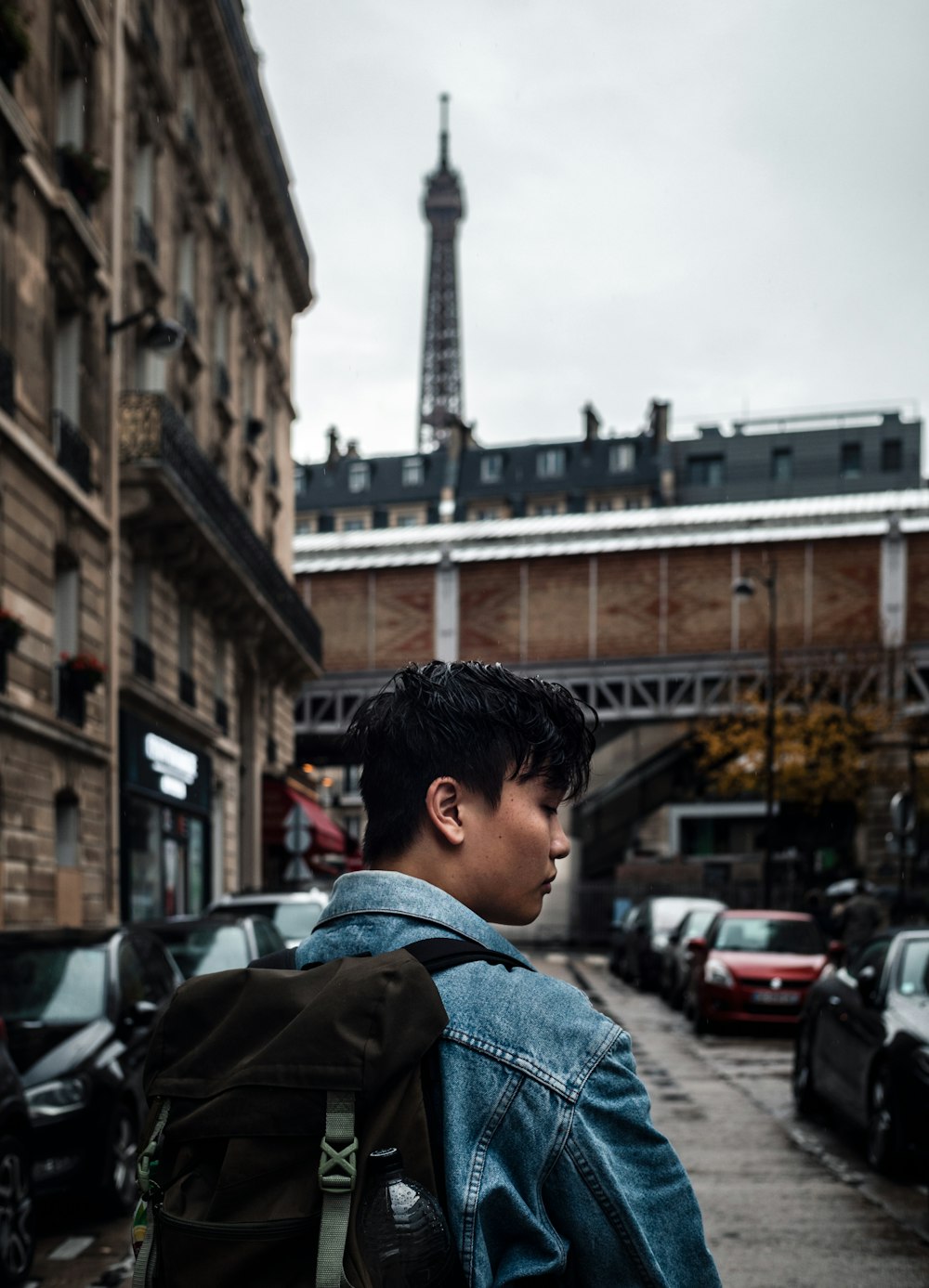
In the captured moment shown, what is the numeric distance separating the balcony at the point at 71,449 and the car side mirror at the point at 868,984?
11924mm

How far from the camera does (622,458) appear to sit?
8894 cm

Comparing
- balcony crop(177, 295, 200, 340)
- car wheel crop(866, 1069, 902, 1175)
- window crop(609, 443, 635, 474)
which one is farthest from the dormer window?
car wheel crop(866, 1069, 902, 1175)

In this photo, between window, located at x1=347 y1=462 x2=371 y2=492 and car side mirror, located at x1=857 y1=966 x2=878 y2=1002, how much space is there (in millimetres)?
86526

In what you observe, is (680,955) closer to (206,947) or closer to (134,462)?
(134,462)

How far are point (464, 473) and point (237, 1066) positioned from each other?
90.7 meters

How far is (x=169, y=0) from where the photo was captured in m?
26.0

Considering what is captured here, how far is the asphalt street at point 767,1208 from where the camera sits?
22.9 ft

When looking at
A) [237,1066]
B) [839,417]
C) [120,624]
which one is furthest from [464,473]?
[237,1066]

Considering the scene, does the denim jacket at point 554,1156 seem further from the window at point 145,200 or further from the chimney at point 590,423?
the chimney at point 590,423

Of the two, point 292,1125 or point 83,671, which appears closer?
point 292,1125

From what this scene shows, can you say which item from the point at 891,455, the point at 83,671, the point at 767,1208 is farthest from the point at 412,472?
the point at 767,1208

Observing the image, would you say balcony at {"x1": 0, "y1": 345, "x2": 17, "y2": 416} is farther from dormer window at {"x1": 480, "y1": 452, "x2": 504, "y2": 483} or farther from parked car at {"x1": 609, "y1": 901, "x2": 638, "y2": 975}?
dormer window at {"x1": 480, "y1": 452, "x2": 504, "y2": 483}

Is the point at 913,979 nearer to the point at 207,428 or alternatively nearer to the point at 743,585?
the point at 207,428

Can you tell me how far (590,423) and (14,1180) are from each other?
8680 centimetres
